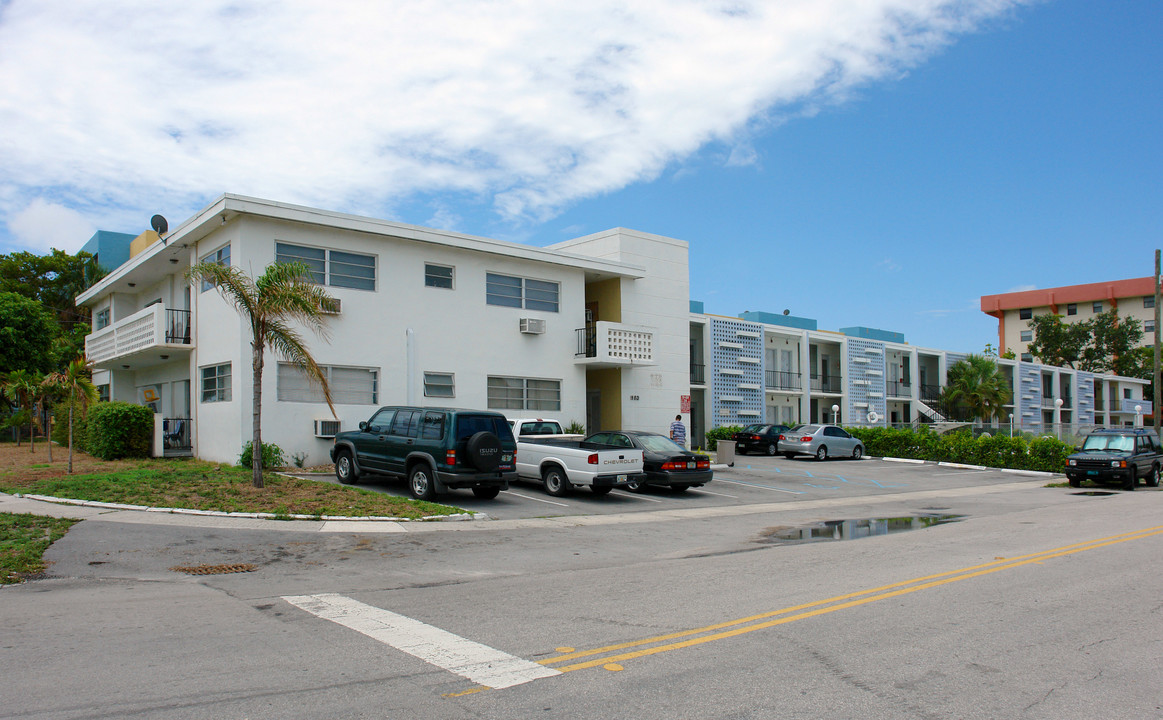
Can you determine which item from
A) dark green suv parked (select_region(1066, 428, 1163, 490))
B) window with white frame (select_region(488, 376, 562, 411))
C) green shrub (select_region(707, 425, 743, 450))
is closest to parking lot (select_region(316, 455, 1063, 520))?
dark green suv parked (select_region(1066, 428, 1163, 490))

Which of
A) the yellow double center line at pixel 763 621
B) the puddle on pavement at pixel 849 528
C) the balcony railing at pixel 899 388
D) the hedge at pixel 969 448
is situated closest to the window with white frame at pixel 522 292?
the puddle on pavement at pixel 849 528

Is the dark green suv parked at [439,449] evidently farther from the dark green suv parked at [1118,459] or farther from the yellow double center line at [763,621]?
the dark green suv parked at [1118,459]

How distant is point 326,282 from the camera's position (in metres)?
21.6

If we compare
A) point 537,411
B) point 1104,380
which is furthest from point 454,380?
point 1104,380

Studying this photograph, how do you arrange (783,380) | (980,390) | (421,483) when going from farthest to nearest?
(980,390), (783,380), (421,483)

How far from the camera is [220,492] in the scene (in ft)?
49.1

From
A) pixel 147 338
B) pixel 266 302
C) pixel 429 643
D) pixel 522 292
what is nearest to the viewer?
pixel 429 643

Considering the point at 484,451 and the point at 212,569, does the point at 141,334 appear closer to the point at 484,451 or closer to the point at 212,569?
the point at 484,451

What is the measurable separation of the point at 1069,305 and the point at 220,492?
3511 inches

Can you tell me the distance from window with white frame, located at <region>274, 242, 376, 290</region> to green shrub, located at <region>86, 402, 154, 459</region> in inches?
256

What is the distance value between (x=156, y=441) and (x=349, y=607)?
1803cm

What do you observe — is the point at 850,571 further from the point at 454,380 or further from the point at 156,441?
the point at 156,441

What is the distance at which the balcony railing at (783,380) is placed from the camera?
41.9m

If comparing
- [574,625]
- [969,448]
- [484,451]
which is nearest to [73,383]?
[484,451]
